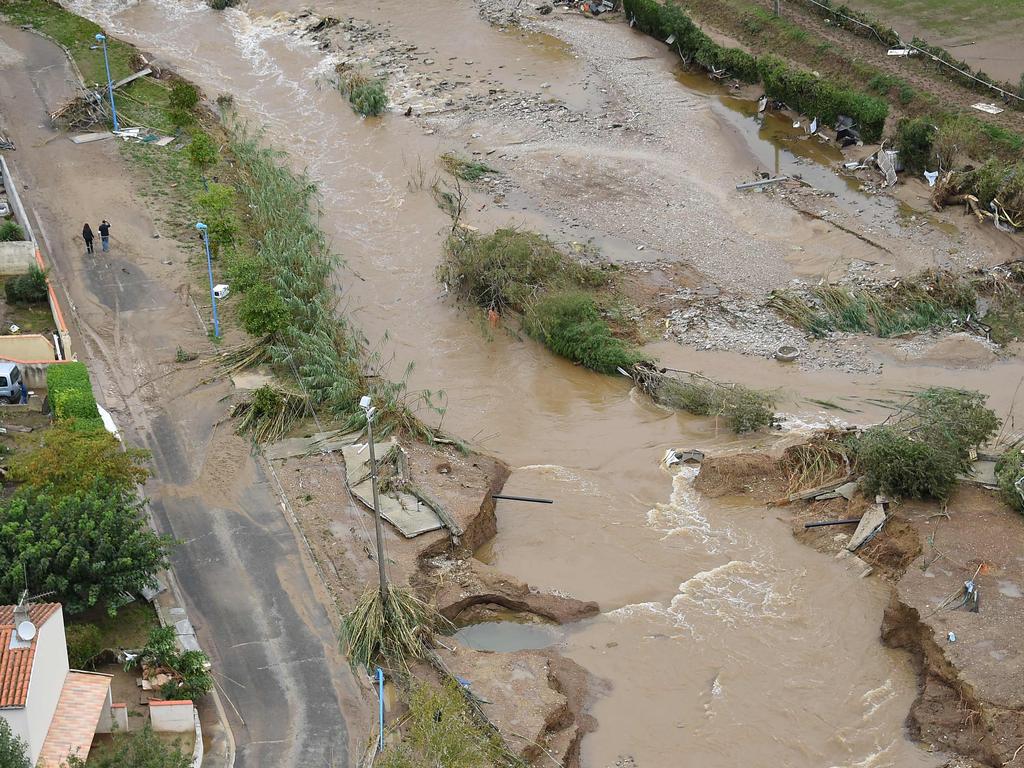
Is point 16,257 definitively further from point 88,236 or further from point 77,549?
point 77,549

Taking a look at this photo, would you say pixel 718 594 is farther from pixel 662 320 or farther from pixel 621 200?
pixel 621 200

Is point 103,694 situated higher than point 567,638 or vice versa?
point 103,694

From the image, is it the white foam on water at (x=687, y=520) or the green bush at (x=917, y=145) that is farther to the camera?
the green bush at (x=917, y=145)

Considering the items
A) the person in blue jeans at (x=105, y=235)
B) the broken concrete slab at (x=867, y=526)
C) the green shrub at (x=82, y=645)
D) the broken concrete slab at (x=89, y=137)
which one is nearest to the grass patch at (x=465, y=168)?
the person in blue jeans at (x=105, y=235)

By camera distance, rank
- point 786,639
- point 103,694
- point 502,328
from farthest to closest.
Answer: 1. point 502,328
2. point 786,639
3. point 103,694

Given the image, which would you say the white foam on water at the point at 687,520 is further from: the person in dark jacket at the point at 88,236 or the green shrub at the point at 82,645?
the person in dark jacket at the point at 88,236

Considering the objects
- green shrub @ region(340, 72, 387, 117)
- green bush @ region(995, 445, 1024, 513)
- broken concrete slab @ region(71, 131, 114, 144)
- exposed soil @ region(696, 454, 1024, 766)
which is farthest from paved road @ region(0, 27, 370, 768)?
green bush @ region(995, 445, 1024, 513)

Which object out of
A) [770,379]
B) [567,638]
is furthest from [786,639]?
[770,379]
